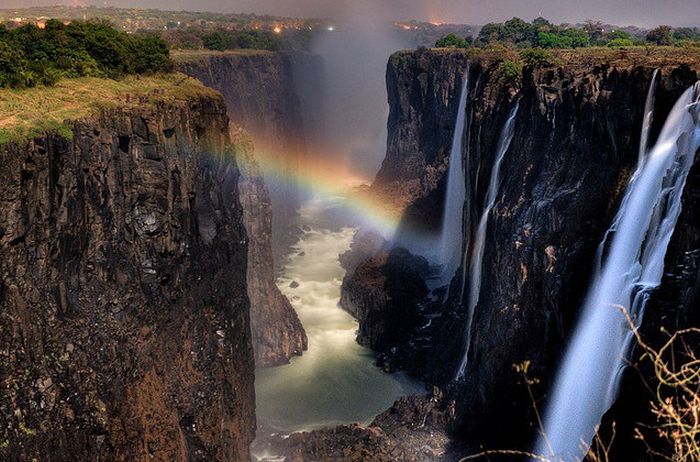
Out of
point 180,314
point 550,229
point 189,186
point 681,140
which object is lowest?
point 180,314

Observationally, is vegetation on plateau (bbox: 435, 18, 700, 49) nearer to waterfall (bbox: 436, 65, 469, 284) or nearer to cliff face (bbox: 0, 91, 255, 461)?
waterfall (bbox: 436, 65, 469, 284)

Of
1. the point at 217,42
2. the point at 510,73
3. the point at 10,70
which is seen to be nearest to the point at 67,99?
the point at 10,70

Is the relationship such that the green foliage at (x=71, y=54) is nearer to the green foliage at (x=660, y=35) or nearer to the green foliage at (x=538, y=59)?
the green foliage at (x=538, y=59)

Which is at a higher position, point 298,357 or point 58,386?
point 58,386

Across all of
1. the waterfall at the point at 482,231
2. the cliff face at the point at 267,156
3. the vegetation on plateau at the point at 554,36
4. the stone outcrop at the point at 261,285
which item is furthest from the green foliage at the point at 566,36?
the stone outcrop at the point at 261,285

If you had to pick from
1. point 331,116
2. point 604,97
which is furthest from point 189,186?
point 331,116

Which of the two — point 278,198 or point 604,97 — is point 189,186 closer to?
point 604,97

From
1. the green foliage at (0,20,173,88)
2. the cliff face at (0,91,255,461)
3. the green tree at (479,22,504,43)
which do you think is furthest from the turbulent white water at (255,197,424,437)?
the green tree at (479,22,504,43)
